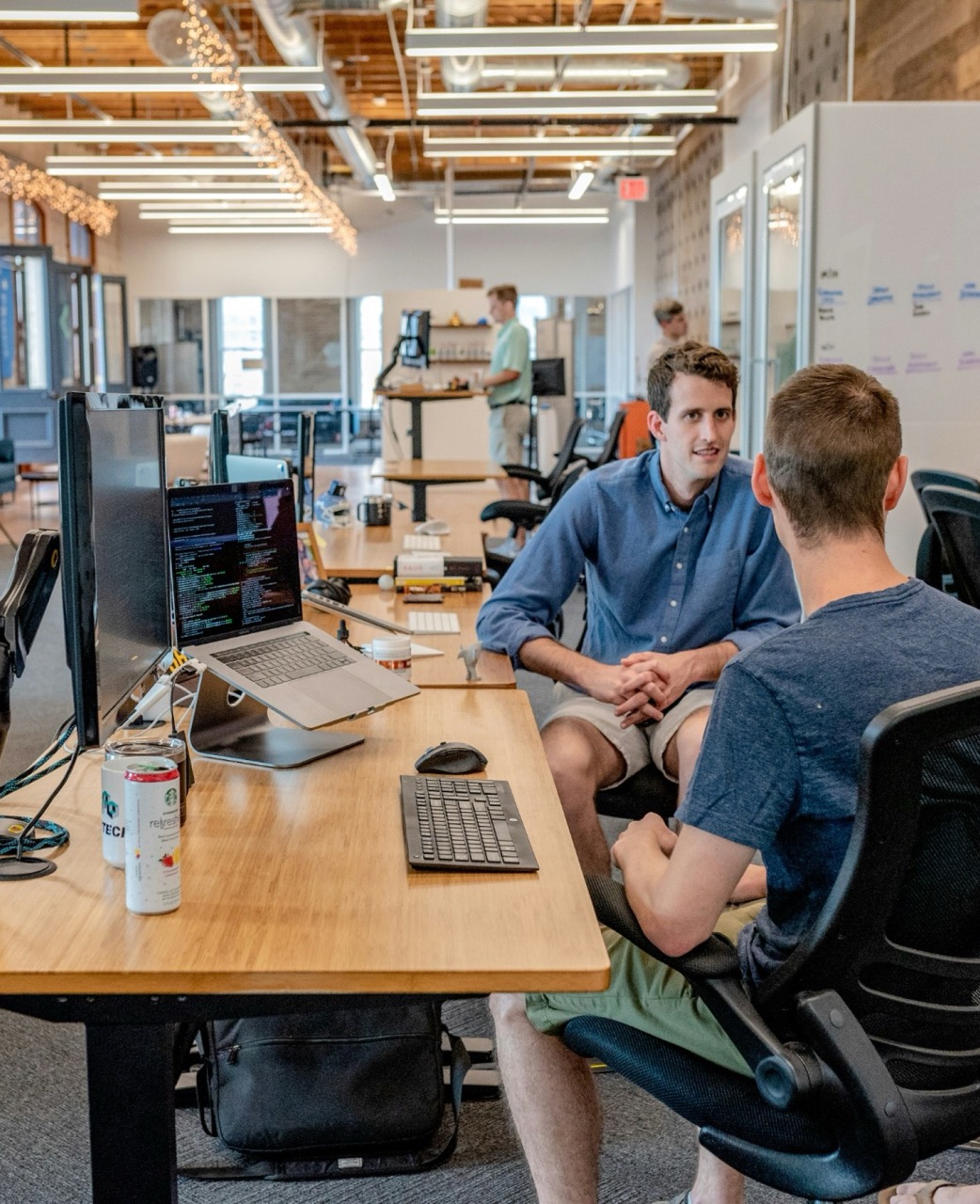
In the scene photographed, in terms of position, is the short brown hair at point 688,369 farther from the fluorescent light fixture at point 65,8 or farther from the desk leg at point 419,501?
the fluorescent light fixture at point 65,8

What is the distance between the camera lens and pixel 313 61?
10281 millimetres

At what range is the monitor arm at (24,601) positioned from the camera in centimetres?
188

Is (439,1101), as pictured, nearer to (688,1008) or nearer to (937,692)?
(688,1008)

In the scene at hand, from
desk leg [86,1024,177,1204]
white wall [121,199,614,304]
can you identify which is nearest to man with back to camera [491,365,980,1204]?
desk leg [86,1024,177,1204]

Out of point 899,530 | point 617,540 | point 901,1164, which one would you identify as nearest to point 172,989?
point 901,1164

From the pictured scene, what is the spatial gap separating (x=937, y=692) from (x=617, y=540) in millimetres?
1561

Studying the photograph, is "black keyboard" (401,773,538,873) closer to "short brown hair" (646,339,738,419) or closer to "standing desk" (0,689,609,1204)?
"standing desk" (0,689,609,1204)

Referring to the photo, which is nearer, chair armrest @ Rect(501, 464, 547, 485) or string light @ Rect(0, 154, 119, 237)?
chair armrest @ Rect(501, 464, 547, 485)

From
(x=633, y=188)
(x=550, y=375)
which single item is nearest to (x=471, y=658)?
(x=550, y=375)

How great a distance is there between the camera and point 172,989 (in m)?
1.27

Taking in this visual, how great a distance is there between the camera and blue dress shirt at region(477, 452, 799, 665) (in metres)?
2.71

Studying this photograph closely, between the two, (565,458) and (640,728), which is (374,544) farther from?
(565,458)

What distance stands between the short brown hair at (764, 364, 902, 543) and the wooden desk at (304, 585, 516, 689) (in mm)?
1125

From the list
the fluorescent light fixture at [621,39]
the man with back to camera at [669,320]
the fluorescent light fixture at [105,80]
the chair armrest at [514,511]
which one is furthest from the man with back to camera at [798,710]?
the man with back to camera at [669,320]
